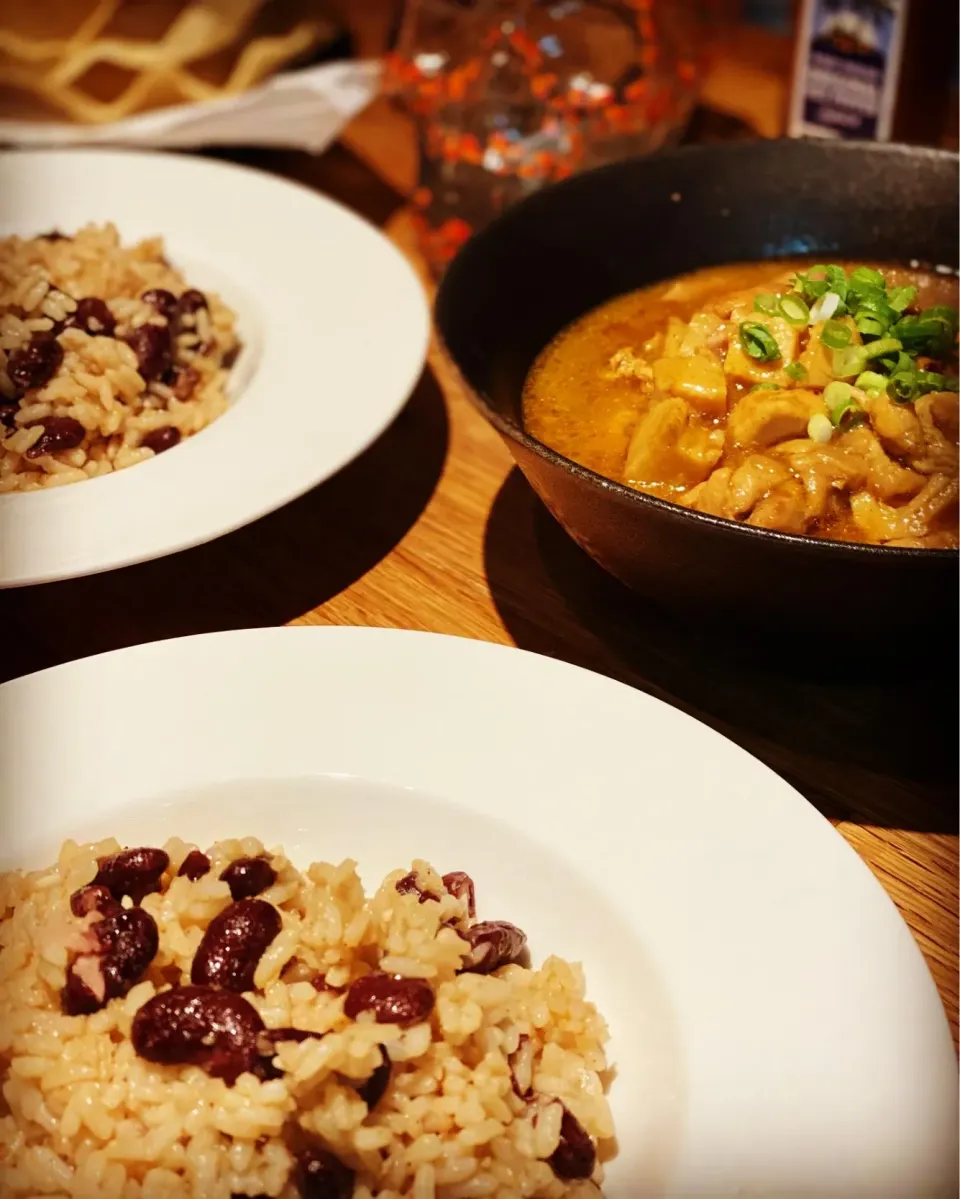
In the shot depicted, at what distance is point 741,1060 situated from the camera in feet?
3.39

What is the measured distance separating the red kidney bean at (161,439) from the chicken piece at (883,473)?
99 cm

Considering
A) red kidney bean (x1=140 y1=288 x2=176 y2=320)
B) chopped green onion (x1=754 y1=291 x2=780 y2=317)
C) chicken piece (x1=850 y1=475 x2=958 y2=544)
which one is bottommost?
red kidney bean (x1=140 y1=288 x2=176 y2=320)

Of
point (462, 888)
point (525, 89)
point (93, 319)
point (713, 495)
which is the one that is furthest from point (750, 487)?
point (525, 89)

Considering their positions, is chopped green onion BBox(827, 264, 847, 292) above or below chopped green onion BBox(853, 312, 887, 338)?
above

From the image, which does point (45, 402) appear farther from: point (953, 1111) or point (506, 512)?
point (953, 1111)

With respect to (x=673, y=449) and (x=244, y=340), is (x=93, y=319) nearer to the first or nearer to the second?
(x=244, y=340)

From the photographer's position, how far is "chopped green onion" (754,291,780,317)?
162 centimetres

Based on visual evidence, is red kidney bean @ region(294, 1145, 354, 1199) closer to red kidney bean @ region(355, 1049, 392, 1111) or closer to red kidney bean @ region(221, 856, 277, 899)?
red kidney bean @ region(355, 1049, 392, 1111)

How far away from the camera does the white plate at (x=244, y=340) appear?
1592 millimetres

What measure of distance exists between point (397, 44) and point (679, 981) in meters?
2.46

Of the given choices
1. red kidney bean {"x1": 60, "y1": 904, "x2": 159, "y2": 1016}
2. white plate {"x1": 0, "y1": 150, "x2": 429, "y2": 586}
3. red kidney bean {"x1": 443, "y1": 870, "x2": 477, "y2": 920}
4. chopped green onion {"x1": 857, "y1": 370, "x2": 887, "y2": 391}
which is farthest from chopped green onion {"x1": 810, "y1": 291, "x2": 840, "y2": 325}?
red kidney bean {"x1": 60, "y1": 904, "x2": 159, "y2": 1016}

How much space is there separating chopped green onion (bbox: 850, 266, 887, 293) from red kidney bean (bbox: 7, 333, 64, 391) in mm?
→ 1168

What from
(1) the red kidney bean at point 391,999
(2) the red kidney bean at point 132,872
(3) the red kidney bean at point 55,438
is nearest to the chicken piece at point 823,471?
(1) the red kidney bean at point 391,999

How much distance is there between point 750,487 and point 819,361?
0.26 meters
